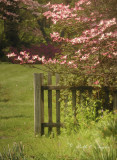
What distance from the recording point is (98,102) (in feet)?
17.1

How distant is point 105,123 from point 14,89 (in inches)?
304

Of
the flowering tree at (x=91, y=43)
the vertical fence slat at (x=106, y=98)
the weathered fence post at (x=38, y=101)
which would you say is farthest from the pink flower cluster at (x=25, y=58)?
the vertical fence slat at (x=106, y=98)

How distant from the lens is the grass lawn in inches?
123

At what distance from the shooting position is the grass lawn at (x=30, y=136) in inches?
123

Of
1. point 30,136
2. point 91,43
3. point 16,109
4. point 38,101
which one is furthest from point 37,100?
point 16,109

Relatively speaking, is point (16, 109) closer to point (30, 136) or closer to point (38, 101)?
point (30, 136)

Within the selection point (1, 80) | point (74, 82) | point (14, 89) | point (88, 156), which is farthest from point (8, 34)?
point (88, 156)

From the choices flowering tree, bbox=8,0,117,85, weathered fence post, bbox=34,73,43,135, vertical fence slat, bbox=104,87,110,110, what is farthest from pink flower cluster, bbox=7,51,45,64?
vertical fence slat, bbox=104,87,110,110

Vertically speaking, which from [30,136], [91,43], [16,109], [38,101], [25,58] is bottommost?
[30,136]

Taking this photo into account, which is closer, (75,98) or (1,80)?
(75,98)

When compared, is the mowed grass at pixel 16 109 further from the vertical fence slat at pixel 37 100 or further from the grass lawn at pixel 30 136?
the vertical fence slat at pixel 37 100

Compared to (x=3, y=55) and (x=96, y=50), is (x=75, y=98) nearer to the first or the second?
(x=96, y=50)

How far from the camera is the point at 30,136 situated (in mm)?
5637

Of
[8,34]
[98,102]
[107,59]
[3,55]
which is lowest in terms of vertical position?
[98,102]
